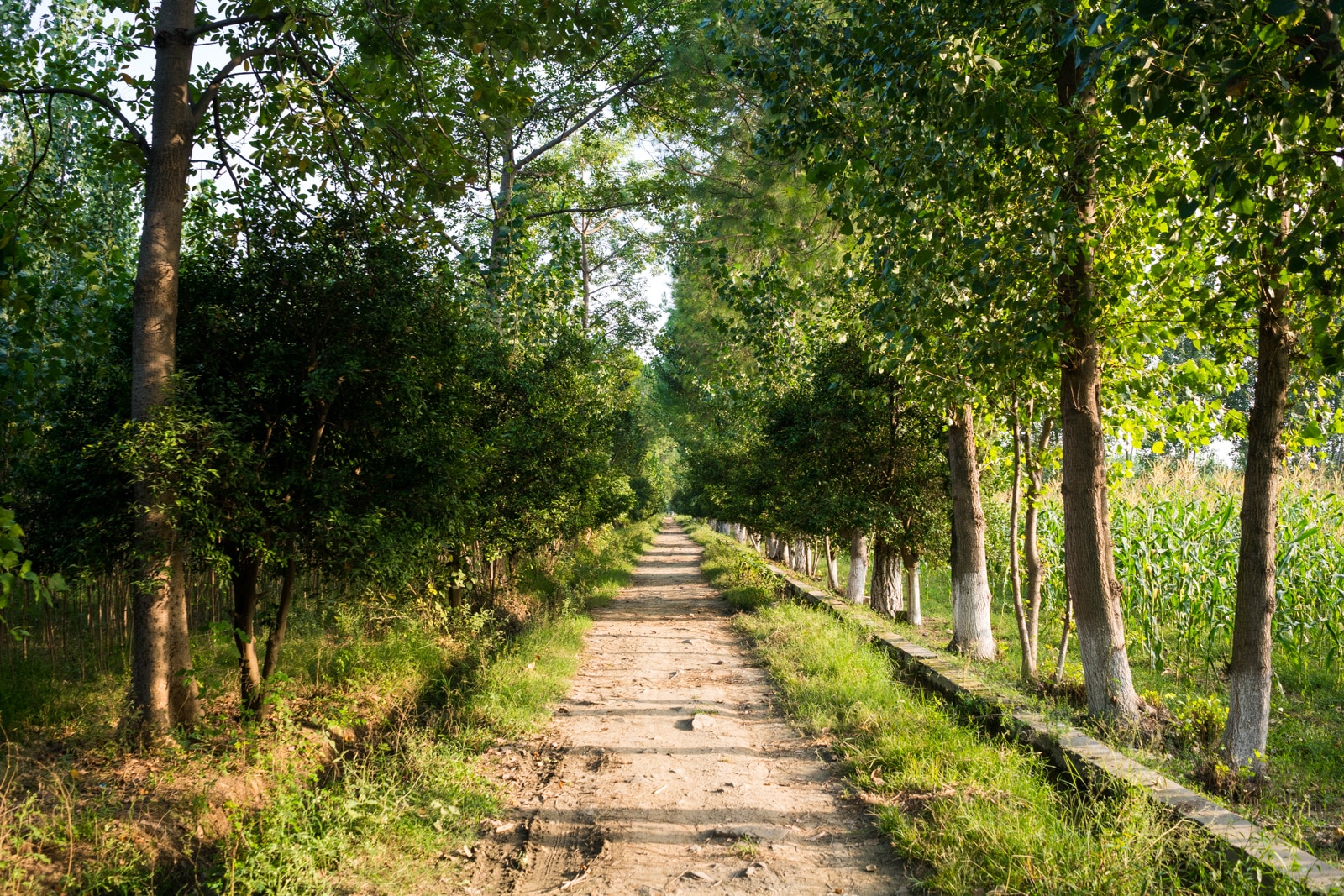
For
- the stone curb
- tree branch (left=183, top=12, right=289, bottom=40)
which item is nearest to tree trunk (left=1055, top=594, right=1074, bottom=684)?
the stone curb

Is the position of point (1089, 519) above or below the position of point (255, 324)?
below

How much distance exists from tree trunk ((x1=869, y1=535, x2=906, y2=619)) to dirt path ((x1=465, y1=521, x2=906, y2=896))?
18.6ft

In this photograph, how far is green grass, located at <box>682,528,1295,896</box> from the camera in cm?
396

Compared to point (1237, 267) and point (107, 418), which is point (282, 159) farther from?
point (1237, 267)

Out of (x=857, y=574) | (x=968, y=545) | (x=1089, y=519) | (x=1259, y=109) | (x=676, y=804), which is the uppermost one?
(x=1259, y=109)

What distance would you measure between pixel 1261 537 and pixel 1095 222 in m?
2.82

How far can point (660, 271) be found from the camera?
27.1 meters

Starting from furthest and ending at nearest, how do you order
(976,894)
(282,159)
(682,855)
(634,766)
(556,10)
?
(282,159) < (634,766) < (556,10) < (682,855) < (976,894)

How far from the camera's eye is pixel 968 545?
10.7 m

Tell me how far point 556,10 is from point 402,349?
114 inches

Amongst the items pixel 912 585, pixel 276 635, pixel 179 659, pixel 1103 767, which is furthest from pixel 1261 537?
pixel 912 585

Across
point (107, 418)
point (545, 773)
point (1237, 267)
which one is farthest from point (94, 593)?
point (1237, 267)

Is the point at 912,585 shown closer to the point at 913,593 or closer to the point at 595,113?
the point at 913,593

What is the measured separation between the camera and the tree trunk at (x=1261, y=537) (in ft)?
19.6
